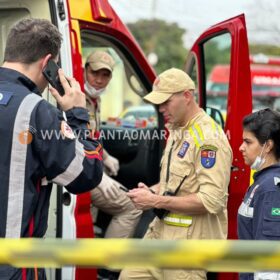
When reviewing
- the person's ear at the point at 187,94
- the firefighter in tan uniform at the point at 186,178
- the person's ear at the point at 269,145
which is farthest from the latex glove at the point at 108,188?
the person's ear at the point at 269,145

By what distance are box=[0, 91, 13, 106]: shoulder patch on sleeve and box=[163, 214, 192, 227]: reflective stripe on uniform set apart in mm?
1325

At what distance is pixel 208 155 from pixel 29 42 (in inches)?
47.2

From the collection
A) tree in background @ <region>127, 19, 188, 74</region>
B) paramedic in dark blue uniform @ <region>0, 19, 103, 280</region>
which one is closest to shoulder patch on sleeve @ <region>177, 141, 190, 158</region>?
paramedic in dark blue uniform @ <region>0, 19, 103, 280</region>

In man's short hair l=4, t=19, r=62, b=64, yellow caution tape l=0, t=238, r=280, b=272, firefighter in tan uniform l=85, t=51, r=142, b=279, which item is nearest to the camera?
yellow caution tape l=0, t=238, r=280, b=272

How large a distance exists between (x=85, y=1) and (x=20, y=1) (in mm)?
372

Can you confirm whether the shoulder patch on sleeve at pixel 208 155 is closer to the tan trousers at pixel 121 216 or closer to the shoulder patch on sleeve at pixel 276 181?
the shoulder patch on sleeve at pixel 276 181

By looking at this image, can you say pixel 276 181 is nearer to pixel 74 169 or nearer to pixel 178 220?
pixel 178 220

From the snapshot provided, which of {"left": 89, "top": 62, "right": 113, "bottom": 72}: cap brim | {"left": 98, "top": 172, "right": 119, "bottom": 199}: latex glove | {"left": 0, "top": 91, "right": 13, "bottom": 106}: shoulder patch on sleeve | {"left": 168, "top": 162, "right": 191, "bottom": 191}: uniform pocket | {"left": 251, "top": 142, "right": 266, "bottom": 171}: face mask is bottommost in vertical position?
{"left": 98, "top": 172, "right": 119, "bottom": 199}: latex glove

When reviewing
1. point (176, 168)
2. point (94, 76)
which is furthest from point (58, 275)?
point (94, 76)

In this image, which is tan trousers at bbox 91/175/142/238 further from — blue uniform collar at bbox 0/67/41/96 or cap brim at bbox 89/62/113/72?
blue uniform collar at bbox 0/67/41/96

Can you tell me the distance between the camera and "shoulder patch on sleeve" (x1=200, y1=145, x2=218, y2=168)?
299cm

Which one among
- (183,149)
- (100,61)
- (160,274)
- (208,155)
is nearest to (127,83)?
(100,61)

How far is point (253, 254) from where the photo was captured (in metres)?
1.30

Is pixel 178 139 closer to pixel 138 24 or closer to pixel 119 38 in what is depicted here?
pixel 119 38
